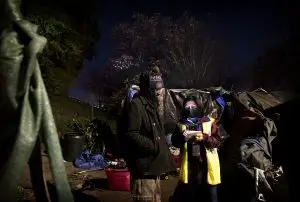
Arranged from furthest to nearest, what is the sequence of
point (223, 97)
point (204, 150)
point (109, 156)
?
point (109, 156) → point (223, 97) → point (204, 150)

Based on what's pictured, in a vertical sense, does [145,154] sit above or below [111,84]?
below

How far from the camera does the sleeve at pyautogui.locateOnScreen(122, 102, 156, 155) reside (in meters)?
3.47

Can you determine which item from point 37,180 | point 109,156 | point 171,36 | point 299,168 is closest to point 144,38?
point 171,36

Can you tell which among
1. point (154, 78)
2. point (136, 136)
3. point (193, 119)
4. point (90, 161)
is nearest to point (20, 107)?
point (136, 136)

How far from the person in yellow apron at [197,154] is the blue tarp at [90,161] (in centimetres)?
545

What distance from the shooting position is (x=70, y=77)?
60.1 ft

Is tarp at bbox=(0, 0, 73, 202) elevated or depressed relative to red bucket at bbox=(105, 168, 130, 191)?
elevated

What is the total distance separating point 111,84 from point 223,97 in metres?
18.0

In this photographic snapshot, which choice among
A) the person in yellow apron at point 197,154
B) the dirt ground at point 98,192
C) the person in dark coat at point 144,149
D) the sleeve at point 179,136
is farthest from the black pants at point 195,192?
the dirt ground at point 98,192

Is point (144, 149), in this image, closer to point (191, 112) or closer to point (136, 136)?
point (136, 136)

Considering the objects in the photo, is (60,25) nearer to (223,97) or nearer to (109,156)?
(109,156)

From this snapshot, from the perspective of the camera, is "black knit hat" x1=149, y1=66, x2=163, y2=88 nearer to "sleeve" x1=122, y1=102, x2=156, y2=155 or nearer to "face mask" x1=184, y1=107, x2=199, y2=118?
"sleeve" x1=122, y1=102, x2=156, y2=155

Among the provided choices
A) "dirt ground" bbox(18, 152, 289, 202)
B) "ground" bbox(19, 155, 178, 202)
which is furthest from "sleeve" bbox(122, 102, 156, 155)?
"ground" bbox(19, 155, 178, 202)

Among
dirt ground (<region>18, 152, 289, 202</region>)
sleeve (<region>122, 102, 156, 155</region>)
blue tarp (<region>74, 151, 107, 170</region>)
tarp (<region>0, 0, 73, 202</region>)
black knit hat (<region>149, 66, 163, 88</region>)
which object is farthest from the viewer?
blue tarp (<region>74, 151, 107, 170</region>)
